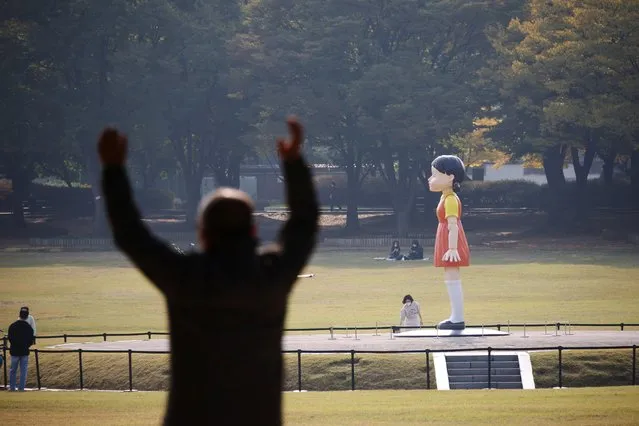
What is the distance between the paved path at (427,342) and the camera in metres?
27.2

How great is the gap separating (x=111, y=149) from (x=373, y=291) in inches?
1603

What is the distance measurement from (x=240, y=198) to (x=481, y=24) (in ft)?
242

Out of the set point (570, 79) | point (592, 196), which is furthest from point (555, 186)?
point (570, 79)

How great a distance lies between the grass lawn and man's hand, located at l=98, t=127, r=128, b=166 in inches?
457

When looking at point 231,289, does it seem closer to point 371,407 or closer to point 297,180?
point 297,180

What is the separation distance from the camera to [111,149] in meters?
6.84

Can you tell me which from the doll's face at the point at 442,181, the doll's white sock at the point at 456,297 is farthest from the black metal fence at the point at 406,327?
the doll's face at the point at 442,181

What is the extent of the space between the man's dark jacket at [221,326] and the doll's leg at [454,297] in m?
22.6

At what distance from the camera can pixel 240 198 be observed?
6699 mm

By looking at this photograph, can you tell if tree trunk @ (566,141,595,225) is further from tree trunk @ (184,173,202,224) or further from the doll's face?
the doll's face

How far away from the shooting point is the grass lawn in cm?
1834

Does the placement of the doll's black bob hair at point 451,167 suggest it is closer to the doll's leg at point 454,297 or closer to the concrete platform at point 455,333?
the doll's leg at point 454,297

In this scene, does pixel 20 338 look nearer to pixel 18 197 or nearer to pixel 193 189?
pixel 18 197

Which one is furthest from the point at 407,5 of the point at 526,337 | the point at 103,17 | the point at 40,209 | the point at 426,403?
the point at 426,403
